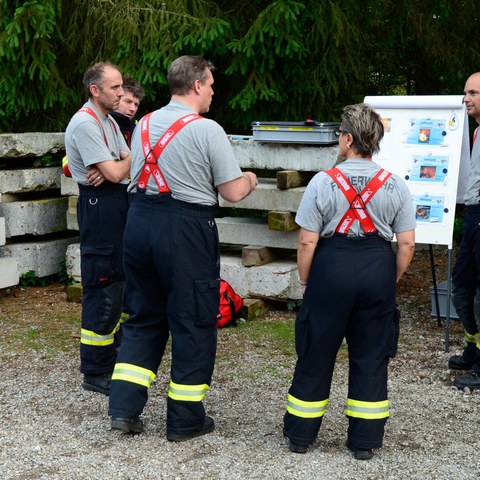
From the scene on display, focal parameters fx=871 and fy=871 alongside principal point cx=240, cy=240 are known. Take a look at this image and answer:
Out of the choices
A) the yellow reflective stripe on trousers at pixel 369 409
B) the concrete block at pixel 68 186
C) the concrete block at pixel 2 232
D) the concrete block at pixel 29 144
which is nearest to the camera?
the yellow reflective stripe on trousers at pixel 369 409

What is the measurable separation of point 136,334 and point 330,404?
1.45 m

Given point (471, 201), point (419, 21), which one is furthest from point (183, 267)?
point (419, 21)

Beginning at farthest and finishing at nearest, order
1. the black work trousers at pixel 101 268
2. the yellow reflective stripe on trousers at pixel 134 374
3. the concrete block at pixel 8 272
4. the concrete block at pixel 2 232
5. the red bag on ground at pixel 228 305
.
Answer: the concrete block at pixel 8 272
the concrete block at pixel 2 232
the red bag on ground at pixel 228 305
the black work trousers at pixel 101 268
the yellow reflective stripe on trousers at pixel 134 374

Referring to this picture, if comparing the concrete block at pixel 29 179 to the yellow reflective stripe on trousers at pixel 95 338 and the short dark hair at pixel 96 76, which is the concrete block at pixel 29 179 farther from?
the yellow reflective stripe on trousers at pixel 95 338

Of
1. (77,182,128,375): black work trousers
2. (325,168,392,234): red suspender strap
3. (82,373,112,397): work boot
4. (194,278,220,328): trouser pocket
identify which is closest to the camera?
(325,168,392,234): red suspender strap

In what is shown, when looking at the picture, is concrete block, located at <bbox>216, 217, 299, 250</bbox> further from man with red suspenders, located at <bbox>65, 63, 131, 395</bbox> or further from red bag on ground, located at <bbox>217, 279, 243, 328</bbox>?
man with red suspenders, located at <bbox>65, 63, 131, 395</bbox>

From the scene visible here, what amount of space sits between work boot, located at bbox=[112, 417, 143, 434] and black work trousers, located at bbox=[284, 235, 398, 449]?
971 millimetres

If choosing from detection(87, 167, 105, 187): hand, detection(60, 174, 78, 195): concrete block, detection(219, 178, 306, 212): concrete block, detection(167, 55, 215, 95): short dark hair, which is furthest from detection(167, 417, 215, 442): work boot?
detection(60, 174, 78, 195): concrete block

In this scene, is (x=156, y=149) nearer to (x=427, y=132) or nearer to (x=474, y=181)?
(x=474, y=181)

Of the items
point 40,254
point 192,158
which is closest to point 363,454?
point 192,158

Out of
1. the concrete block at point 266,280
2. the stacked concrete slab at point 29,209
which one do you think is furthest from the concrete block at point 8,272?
the concrete block at point 266,280

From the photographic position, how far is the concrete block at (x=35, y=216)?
29.8 feet

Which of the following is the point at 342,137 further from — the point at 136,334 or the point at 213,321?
the point at 136,334

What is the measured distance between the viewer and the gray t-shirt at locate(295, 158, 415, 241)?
473 centimetres
